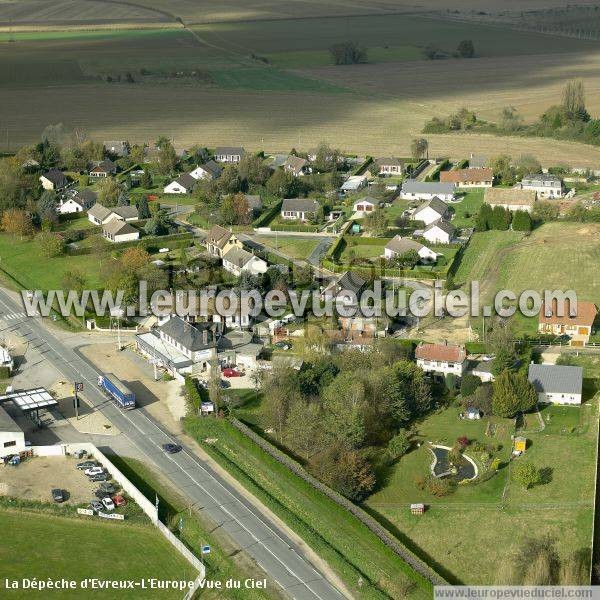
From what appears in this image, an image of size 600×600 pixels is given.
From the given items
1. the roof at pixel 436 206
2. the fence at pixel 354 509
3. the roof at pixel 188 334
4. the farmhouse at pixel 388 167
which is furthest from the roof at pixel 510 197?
the fence at pixel 354 509

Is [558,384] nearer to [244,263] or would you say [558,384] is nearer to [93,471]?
[93,471]

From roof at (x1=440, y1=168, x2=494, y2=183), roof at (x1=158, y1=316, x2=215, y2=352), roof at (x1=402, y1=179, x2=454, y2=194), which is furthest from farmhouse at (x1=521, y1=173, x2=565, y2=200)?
roof at (x1=158, y1=316, x2=215, y2=352)

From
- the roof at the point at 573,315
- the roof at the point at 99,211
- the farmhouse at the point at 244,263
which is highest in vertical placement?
the roof at the point at 99,211

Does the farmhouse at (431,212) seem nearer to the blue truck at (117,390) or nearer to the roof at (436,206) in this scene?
the roof at (436,206)

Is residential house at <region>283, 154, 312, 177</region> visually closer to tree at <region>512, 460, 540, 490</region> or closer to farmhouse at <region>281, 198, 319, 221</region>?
farmhouse at <region>281, 198, 319, 221</region>

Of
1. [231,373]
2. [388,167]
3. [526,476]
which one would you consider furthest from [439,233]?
[526,476]
